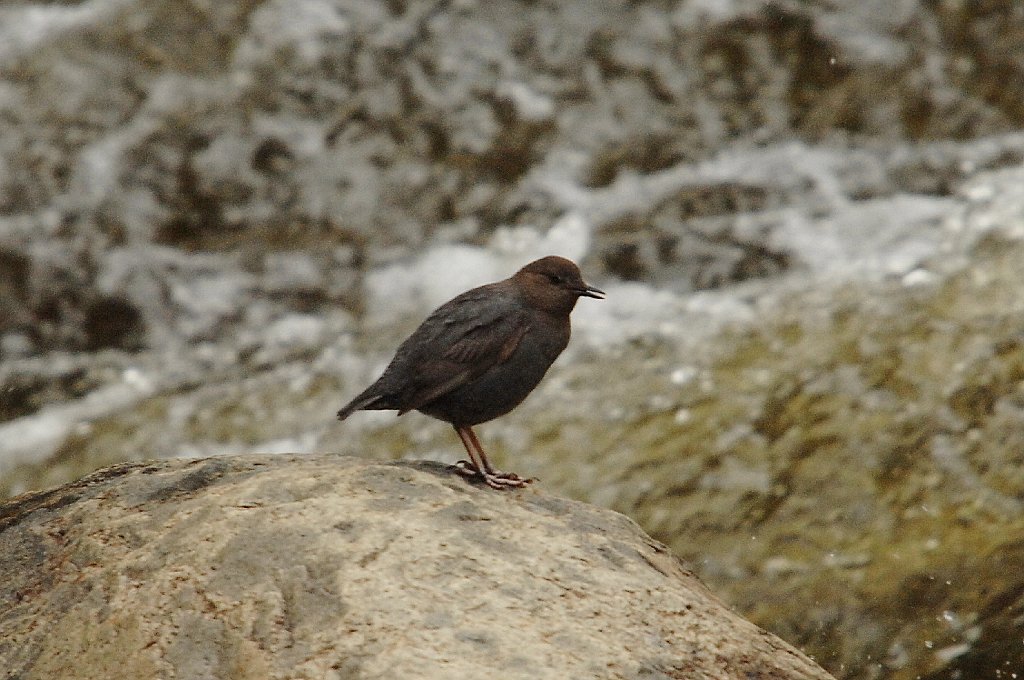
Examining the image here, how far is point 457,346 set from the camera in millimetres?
4555

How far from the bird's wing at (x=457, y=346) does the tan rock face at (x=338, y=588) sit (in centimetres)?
67

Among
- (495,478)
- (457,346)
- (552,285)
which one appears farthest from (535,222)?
(495,478)

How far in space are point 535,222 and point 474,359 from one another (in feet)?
15.7

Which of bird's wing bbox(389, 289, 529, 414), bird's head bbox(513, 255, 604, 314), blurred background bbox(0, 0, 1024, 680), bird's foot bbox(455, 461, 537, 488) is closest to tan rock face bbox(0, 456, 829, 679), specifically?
bird's foot bbox(455, 461, 537, 488)

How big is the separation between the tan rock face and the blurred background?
10.5 feet

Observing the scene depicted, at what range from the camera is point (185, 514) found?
11.8 feet

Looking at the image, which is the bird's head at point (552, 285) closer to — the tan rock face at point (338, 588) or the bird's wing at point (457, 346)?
the bird's wing at point (457, 346)

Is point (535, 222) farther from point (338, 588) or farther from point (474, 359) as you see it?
point (338, 588)

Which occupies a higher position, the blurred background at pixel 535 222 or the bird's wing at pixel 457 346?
the blurred background at pixel 535 222

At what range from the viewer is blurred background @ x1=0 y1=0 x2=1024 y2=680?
24.3 feet

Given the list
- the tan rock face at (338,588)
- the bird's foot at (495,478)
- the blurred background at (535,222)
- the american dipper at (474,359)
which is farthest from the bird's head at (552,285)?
the blurred background at (535,222)

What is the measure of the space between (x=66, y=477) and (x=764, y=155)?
16.3 ft

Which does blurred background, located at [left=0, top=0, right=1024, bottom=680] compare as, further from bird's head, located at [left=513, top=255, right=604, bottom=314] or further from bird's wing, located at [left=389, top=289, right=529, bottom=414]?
bird's wing, located at [left=389, top=289, right=529, bottom=414]

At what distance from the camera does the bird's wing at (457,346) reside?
4527 mm
